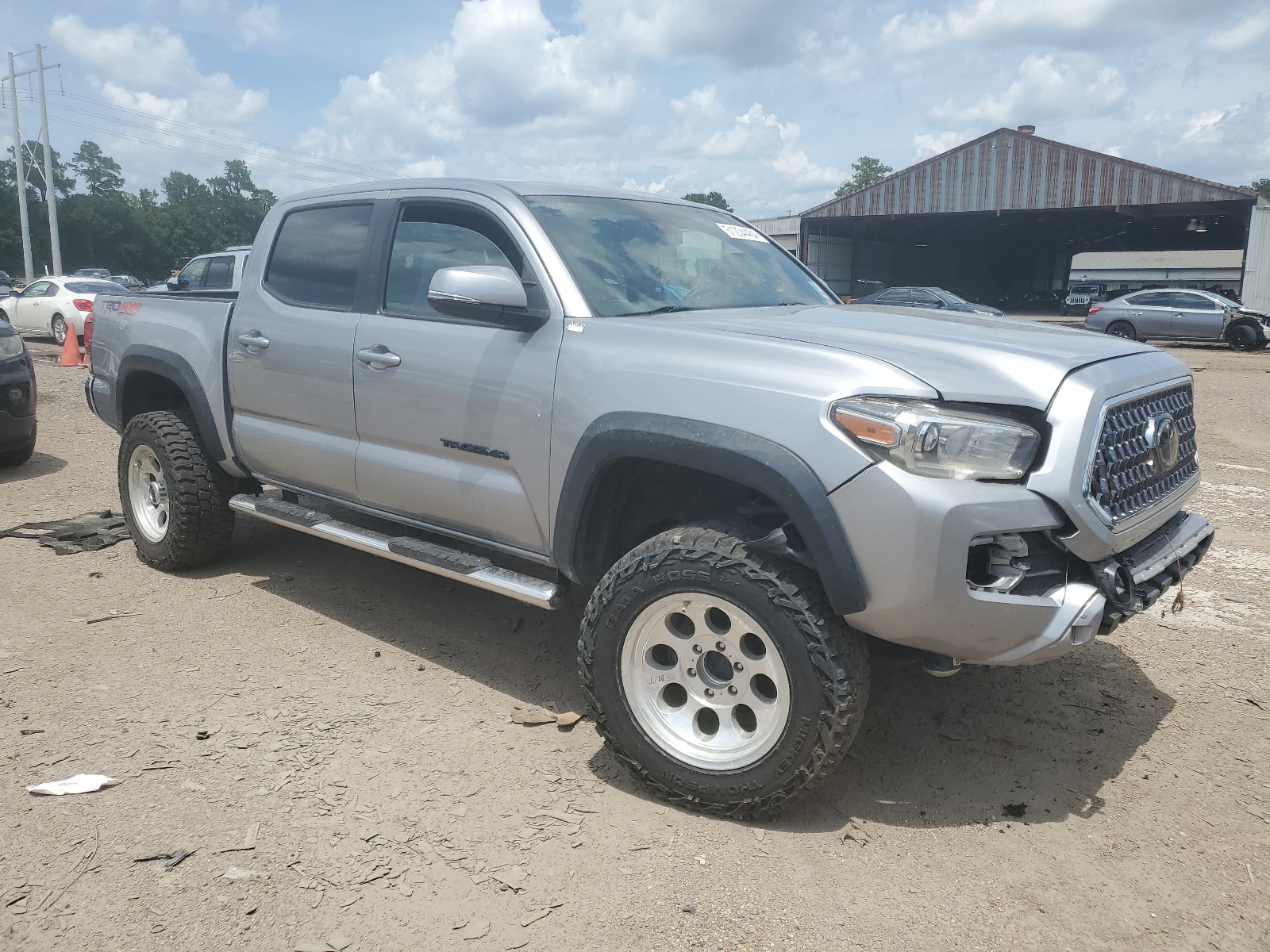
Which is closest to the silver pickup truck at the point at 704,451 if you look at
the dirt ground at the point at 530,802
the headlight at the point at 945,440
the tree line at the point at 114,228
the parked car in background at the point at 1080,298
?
the headlight at the point at 945,440

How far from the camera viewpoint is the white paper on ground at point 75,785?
3156 millimetres

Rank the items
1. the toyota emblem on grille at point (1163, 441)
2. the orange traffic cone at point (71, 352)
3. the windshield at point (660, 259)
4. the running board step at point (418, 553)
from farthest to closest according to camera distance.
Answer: the orange traffic cone at point (71, 352) < the windshield at point (660, 259) < the running board step at point (418, 553) < the toyota emblem on grille at point (1163, 441)

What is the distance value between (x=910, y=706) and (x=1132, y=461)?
1385mm

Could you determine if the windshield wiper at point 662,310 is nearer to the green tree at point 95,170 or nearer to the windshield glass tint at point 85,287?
the windshield glass tint at point 85,287

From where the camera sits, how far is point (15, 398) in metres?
7.68

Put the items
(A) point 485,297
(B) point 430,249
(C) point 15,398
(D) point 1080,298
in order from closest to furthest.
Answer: (A) point 485,297, (B) point 430,249, (C) point 15,398, (D) point 1080,298

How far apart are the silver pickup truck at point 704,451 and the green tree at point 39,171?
172ft

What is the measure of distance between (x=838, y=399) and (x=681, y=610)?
82 centimetres

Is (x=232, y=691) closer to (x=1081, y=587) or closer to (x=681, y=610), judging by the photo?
(x=681, y=610)

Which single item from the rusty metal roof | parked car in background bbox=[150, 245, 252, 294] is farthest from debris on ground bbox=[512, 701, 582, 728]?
the rusty metal roof

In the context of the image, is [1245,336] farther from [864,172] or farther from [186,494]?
[864,172]

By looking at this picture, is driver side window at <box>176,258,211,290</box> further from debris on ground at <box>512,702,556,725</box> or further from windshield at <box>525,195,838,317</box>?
debris on ground at <box>512,702,556,725</box>

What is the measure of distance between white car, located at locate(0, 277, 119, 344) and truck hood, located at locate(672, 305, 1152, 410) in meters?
19.7

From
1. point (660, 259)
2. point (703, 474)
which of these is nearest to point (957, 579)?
point (703, 474)
